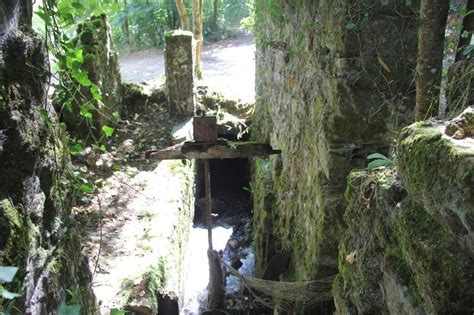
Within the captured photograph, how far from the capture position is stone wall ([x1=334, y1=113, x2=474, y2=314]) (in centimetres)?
117

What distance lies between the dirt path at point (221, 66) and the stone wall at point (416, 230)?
705 centimetres

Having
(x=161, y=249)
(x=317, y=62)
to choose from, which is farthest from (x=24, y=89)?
(x=161, y=249)

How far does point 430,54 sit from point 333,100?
2.87ft

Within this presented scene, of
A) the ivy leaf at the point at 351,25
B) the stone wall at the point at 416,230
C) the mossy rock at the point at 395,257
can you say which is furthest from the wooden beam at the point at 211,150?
the stone wall at the point at 416,230

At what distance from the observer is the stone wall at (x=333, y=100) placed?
2787 millimetres

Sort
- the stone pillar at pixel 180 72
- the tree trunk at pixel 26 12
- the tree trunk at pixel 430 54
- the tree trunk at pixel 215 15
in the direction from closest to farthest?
the tree trunk at pixel 26 12 → the tree trunk at pixel 430 54 → the stone pillar at pixel 180 72 → the tree trunk at pixel 215 15

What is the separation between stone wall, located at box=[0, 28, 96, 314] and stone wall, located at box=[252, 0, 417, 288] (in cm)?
187

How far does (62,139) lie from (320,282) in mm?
2161

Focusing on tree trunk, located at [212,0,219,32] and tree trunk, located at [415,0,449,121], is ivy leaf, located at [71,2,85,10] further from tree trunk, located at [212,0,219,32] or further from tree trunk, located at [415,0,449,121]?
tree trunk, located at [212,0,219,32]

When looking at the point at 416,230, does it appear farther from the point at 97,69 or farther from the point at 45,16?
the point at 97,69

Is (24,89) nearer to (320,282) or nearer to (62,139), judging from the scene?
(62,139)

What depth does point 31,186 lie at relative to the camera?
57.2 inches

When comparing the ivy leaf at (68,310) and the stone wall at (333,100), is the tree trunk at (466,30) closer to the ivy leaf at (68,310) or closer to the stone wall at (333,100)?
the stone wall at (333,100)

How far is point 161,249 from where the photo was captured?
448 cm
